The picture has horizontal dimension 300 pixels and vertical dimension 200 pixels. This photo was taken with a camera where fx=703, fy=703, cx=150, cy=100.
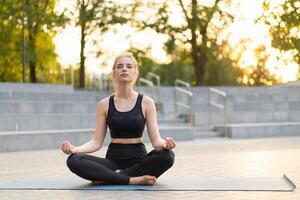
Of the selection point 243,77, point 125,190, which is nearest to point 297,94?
point 125,190

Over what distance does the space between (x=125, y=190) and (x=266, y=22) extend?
2054cm

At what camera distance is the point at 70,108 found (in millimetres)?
20391

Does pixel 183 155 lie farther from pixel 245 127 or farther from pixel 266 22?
pixel 266 22

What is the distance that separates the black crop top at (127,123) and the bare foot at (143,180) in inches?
17.4

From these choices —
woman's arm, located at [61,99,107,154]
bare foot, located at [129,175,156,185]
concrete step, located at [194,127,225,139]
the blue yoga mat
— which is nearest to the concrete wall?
concrete step, located at [194,127,225,139]

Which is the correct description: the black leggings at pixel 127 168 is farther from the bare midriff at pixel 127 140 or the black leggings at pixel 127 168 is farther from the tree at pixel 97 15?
the tree at pixel 97 15

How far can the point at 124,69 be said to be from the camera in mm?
7312

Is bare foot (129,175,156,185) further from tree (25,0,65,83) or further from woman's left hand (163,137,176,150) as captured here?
tree (25,0,65,83)

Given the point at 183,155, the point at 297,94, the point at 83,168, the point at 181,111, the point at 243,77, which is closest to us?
the point at 83,168

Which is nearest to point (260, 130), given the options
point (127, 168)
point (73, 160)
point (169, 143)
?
point (127, 168)

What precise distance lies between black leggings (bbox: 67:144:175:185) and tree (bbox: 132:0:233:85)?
23113 mm

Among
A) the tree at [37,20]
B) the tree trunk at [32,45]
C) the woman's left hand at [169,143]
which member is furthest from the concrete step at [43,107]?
the woman's left hand at [169,143]

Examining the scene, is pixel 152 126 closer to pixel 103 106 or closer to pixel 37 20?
pixel 103 106

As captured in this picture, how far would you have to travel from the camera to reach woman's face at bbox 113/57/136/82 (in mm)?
7320
